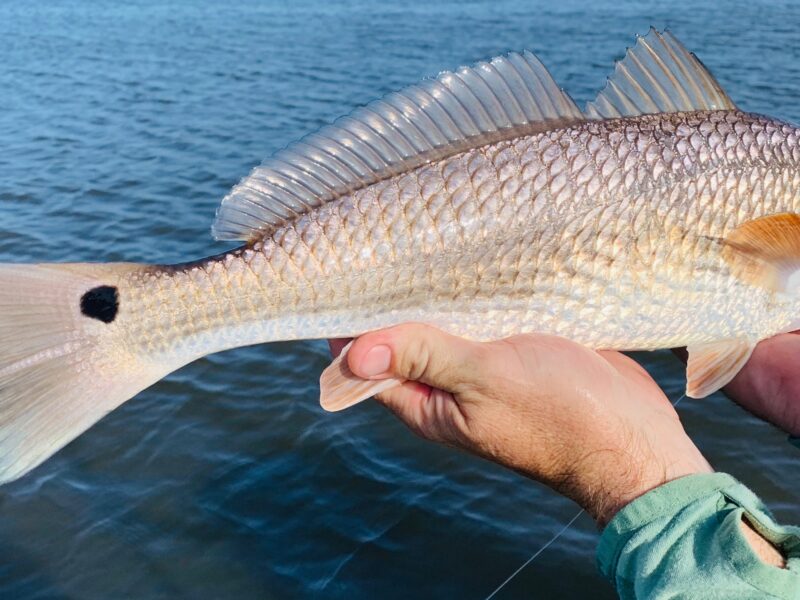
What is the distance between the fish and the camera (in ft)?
8.54

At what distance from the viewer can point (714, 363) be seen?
2.99m

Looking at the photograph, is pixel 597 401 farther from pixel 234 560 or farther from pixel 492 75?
pixel 234 560

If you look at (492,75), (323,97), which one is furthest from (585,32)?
(492,75)

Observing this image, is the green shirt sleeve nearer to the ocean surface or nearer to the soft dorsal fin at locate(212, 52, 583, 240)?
the soft dorsal fin at locate(212, 52, 583, 240)

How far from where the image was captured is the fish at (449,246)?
260 centimetres

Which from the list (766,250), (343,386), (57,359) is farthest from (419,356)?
(766,250)

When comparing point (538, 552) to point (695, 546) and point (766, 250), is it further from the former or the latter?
point (695, 546)

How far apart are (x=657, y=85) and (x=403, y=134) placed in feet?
3.07

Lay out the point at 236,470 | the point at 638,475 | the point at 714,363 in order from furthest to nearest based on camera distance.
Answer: the point at 236,470 → the point at 714,363 → the point at 638,475

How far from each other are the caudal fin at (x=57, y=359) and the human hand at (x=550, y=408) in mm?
785

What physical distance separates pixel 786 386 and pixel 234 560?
3445 mm

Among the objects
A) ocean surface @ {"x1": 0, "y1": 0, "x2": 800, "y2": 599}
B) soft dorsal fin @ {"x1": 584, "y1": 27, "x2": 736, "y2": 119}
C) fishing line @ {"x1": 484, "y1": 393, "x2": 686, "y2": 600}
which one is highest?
soft dorsal fin @ {"x1": 584, "y1": 27, "x2": 736, "y2": 119}

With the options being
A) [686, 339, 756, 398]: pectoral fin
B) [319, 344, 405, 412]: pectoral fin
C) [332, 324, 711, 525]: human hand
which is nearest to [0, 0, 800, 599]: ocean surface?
[686, 339, 756, 398]: pectoral fin

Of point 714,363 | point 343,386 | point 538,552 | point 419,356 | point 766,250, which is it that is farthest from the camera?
point 538,552
